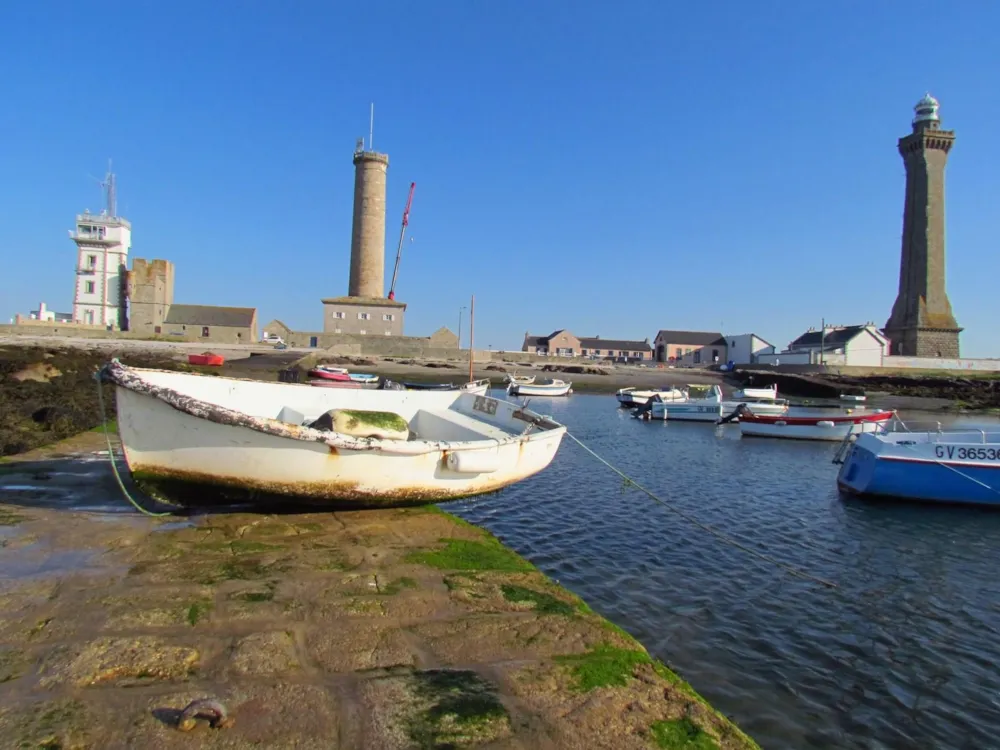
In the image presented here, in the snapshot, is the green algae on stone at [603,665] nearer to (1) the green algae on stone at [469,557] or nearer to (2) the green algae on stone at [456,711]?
(2) the green algae on stone at [456,711]

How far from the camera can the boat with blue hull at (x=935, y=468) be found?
496 inches

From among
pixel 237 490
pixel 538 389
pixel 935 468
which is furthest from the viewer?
pixel 538 389

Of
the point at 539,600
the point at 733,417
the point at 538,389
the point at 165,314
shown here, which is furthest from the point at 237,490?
the point at 165,314

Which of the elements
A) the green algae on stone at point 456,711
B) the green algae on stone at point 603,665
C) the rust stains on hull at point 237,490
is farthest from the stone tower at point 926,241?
the green algae on stone at point 456,711

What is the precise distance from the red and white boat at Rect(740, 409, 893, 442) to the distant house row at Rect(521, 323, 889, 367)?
5000 centimetres

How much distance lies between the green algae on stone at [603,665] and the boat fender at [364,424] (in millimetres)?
4697

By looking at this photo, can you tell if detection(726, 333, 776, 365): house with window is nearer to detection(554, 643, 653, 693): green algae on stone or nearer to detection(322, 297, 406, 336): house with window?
detection(322, 297, 406, 336): house with window

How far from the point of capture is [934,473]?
12.8 meters

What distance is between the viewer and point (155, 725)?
2969 millimetres

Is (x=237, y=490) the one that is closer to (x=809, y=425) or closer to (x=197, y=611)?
(x=197, y=611)

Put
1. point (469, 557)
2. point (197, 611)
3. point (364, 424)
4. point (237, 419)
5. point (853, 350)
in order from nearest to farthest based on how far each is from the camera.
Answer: point (197, 611)
point (469, 557)
point (237, 419)
point (364, 424)
point (853, 350)

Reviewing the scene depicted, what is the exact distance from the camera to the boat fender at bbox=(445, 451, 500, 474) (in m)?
7.60

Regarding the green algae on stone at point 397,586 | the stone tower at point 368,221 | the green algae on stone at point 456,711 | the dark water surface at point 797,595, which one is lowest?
the dark water surface at point 797,595

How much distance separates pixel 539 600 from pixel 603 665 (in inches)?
47.5
